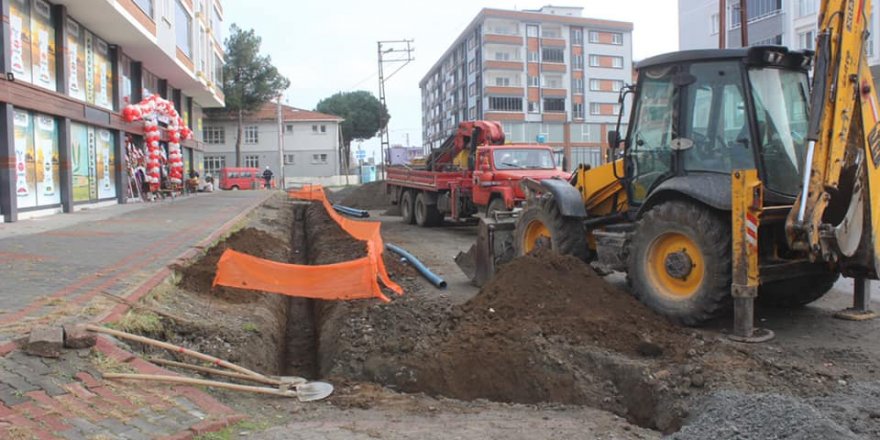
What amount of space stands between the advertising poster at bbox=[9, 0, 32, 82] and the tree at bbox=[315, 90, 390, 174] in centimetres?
6853

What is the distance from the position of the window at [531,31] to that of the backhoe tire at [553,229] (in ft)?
225

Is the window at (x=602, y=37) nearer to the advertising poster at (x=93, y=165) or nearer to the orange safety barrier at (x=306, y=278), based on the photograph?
the advertising poster at (x=93, y=165)

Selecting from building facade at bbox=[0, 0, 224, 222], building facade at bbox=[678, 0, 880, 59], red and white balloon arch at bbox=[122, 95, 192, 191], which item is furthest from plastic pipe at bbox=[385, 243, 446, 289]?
building facade at bbox=[678, 0, 880, 59]

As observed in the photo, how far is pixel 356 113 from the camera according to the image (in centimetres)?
8600

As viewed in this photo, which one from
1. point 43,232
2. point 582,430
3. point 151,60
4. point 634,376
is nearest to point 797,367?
point 634,376

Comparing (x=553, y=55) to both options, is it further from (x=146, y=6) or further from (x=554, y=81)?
(x=146, y=6)

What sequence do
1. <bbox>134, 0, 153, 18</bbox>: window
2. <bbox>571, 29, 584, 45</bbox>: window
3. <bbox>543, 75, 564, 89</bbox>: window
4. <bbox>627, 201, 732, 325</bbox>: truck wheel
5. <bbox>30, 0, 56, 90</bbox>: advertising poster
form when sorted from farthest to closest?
<bbox>571, 29, 584, 45</bbox>: window
<bbox>543, 75, 564, 89</bbox>: window
<bbox>134, 0, 153, 18</bbox>: window
<bbox>30, 0, 56, 90</bbox>: advertising poster
<bbox>627, 201, 732, 325</bbox>: truck wheel

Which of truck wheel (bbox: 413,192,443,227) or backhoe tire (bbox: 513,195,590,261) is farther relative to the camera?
truck wheel (bbox: 413,192,443,227)

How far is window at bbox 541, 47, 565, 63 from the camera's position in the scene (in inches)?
2943

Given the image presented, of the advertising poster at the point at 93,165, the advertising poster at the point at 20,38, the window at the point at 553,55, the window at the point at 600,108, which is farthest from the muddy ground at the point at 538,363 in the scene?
the window at the point at 600,108

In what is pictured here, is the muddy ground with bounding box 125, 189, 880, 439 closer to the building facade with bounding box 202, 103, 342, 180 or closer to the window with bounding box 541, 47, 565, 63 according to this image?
the building facade with bounding box 202, 103, 342, 180

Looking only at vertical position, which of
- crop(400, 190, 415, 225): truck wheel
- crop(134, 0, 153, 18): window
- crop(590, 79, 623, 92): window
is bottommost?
crop(400, 190, 415, 225): truck wheel

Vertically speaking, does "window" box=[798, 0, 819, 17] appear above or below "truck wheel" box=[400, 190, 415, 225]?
above

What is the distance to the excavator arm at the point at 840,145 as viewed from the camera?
5500 mm
